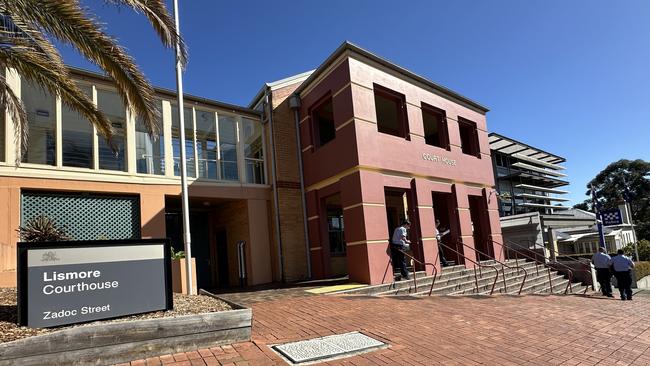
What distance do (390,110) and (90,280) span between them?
12585mm

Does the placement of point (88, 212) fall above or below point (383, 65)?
below

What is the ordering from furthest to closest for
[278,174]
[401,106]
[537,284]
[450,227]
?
[450,227] < [278,174] < [401,106] < [537,284]

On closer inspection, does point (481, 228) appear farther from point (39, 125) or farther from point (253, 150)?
point (39, 125)

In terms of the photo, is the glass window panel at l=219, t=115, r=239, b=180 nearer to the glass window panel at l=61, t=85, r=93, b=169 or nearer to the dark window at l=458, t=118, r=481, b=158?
the glass window panel at l=61, t=85, r=93, b=169

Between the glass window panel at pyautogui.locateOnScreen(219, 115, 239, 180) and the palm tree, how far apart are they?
5.93 metres

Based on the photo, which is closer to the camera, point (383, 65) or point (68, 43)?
point (68, 43)

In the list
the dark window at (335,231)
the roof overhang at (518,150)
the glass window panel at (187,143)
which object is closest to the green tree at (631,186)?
the roof overhang at (518,150)

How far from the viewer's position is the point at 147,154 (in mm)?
12469

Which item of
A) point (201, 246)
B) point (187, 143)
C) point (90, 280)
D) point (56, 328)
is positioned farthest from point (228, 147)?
point (56, 328)

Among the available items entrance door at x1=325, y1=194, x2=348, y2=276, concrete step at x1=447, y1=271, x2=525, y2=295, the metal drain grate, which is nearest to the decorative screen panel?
entrance door at x1=325, y1=194, x2=348, y2=276

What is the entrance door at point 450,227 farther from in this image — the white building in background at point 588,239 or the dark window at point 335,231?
the white building in background at point 588,239

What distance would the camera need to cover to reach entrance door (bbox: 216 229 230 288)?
596 inches

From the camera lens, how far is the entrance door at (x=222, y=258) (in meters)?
15.1

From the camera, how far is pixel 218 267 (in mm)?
15531
